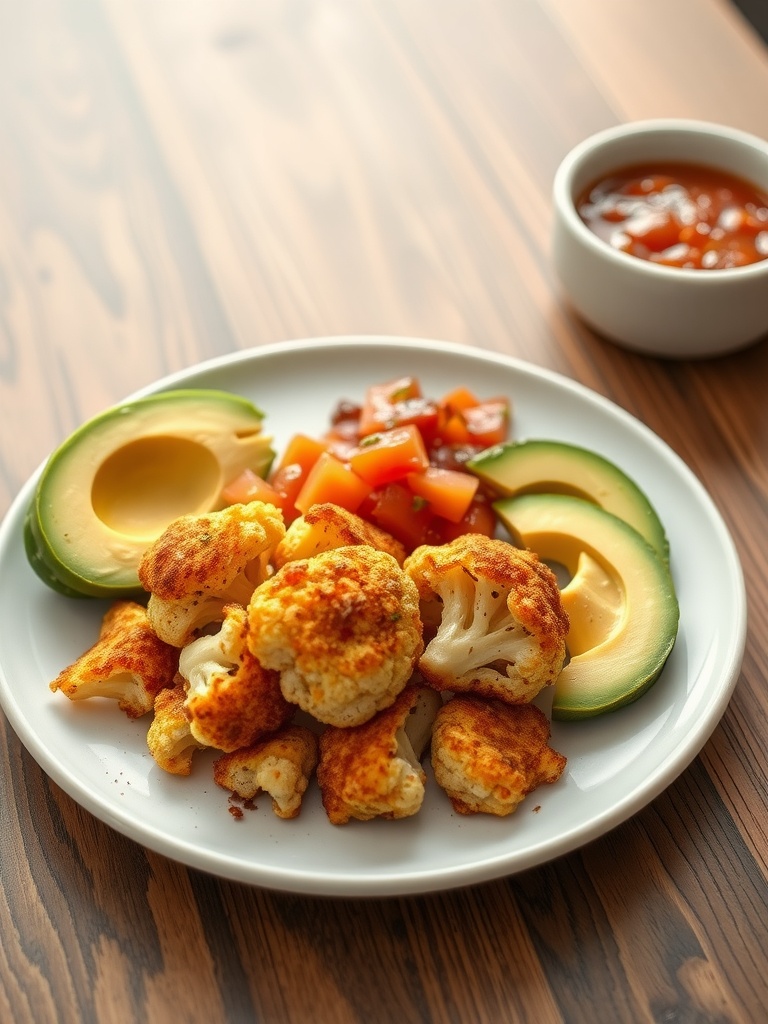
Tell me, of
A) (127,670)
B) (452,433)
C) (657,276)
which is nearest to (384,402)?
(452,433)

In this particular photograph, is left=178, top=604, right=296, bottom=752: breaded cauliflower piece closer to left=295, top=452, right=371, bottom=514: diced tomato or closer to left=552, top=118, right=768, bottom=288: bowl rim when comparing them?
left=295, top=452, right=371, bottom=514: diced tomato

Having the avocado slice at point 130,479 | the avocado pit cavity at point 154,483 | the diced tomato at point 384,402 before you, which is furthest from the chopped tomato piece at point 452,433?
the avocado pit cavity at point 154,483

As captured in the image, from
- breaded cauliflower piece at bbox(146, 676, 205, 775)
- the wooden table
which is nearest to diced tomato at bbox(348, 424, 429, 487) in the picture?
breaded cauliflower piece at bbox(146, 676, 205, 775)

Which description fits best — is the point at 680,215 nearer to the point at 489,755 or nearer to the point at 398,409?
the point at 398,409

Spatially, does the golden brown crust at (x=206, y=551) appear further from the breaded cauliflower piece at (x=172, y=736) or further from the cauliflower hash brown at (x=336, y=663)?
the breaded cauliflower piece at (x=172, y=736)

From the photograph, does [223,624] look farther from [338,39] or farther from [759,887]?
[338,39]

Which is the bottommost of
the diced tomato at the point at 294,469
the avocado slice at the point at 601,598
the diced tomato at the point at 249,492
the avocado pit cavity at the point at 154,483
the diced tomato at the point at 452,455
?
the avocado slice at the point at 601,598
